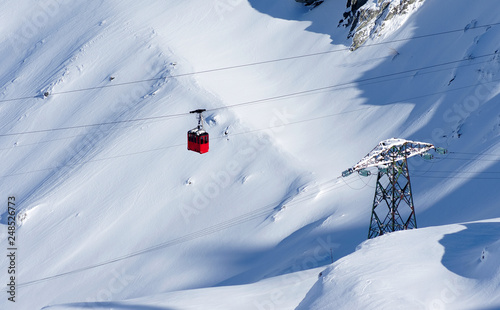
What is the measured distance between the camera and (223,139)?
223 ft

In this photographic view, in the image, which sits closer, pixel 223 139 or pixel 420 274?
pixel 420 274

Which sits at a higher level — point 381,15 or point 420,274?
point 381,15

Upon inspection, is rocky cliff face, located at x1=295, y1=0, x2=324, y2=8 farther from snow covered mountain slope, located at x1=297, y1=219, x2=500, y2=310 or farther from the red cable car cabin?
snow covered mountain slope, located at x1=297, y1=219, x2=500, y2=310

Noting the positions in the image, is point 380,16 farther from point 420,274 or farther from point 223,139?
point 420,274

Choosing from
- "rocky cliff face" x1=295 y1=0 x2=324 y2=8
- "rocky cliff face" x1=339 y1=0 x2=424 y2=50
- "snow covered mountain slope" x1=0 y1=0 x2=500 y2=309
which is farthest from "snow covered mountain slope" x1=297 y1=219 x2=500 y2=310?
"rocky cliff face" x1=295 y1=0 x2=324 y2=8

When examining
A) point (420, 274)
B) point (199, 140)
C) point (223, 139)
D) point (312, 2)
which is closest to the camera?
point (420, 274)

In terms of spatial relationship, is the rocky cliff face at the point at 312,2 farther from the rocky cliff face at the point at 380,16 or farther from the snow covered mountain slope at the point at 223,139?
the rocky cliff face at the point at 380,16

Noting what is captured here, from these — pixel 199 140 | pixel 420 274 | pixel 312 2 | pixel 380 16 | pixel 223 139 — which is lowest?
pixel 420 274

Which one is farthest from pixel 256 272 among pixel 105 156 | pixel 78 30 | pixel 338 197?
pixel 78 30

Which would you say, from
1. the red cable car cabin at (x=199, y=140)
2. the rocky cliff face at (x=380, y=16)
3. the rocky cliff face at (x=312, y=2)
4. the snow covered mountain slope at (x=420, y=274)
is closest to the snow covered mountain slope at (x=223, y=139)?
the rocky cliff face at (x=380, y=16)

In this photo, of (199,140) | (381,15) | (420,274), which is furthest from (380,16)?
(420,274)

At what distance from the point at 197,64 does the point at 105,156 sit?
13753 millimetres

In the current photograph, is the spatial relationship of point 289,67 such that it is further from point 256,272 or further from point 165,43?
point 256,272

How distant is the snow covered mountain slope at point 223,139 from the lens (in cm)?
5644
